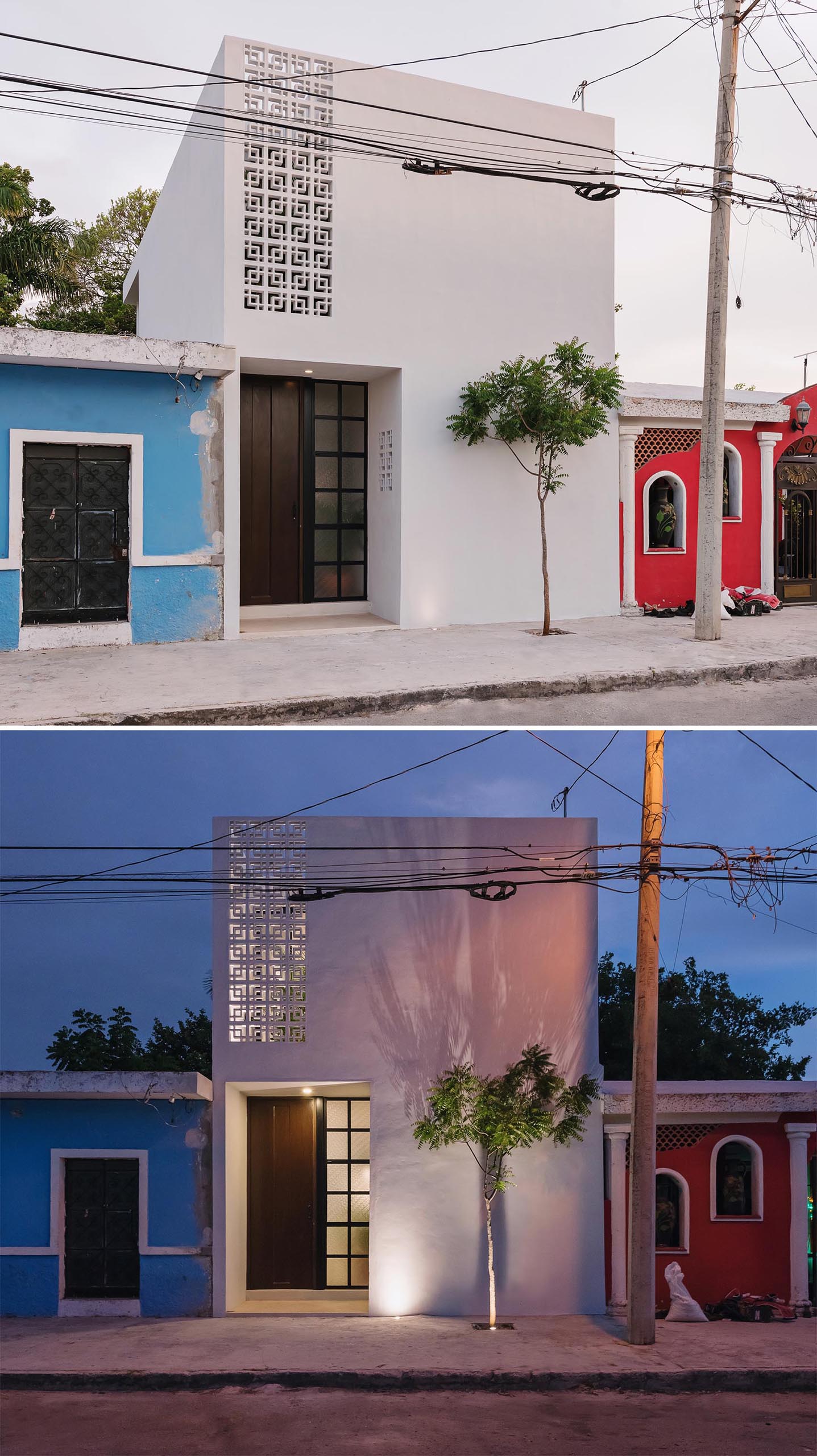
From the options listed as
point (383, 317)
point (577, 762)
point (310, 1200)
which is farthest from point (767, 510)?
point (310, 1200)

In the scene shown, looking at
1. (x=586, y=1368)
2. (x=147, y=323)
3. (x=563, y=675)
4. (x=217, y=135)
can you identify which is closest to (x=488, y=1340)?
(x=586, y=1368)

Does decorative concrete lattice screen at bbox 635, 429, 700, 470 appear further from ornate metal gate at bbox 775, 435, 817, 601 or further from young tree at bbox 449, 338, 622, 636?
young tree at bbox 449, 338, 622, 636

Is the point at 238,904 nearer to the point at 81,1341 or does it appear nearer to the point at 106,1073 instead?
the point at 106,1073

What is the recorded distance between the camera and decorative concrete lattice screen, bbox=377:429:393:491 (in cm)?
1508

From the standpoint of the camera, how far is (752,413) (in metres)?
17.7

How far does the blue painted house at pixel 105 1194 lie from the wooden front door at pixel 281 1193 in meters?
1.16

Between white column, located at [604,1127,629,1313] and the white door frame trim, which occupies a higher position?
the white door frame trim

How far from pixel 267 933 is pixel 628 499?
27.9ft

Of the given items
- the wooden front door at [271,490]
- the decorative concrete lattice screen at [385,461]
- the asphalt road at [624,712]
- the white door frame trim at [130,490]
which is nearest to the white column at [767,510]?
the decorative concrete lattice screen at [385,461]

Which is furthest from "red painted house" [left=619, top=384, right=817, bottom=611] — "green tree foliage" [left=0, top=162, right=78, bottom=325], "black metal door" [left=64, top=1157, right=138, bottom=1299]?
"green tree foliage" [left=0, top=162, right=78, bottom=325]

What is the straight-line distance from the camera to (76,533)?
12.7 meters

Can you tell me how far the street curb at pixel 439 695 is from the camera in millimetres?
9805

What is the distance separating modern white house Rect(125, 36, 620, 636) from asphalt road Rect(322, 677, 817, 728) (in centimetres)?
372

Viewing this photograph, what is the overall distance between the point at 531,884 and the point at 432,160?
347 inches
